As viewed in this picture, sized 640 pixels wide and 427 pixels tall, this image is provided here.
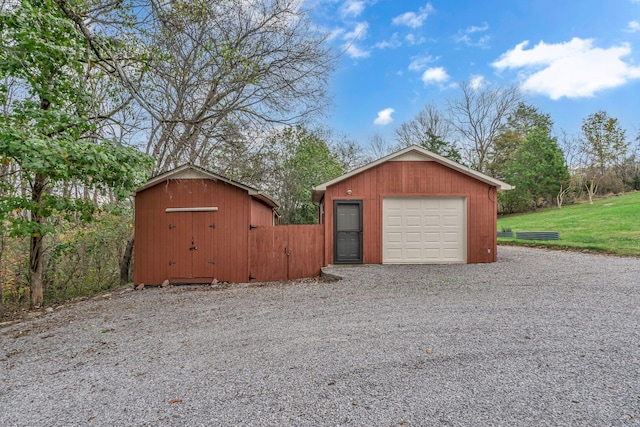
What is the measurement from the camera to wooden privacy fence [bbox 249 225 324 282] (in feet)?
30.5

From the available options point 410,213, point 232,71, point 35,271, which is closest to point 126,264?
point 35,271

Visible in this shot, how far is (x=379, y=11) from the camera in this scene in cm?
965

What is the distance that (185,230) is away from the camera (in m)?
8.93

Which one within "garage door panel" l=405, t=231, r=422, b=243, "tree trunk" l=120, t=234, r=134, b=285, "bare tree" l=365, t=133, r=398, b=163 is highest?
"bare tree" l=365, t=133, r=398, b=163

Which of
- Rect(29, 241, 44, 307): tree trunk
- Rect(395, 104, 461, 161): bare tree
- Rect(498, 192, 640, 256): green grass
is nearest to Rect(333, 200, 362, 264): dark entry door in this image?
Rect(29, 241, 44, 307): tree trunk

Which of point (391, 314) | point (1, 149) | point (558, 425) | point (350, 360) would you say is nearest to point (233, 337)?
point (350, 360)

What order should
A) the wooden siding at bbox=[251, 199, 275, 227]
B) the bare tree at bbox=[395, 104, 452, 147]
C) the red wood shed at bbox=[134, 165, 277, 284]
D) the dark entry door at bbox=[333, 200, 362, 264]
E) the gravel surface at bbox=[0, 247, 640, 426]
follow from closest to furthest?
the gravel surface at bbox=[0, 247, 640, 426] → the red wood shed at bbox=[134, 165, 277, 284] → the dark entry door at bbox=[333, 200, 362, 264] → the wooden siding at bbox=[251, 199, 275, 227] → the bare tree at bbox=[395, 104, 452, 147]

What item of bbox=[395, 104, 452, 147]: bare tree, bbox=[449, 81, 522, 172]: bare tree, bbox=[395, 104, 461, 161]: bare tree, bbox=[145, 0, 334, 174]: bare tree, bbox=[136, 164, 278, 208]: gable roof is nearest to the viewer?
bbox=[145, 0, 334, 174]: bare tree

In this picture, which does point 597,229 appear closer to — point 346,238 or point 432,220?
point 432,220

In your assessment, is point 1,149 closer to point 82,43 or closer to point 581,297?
point 82,43

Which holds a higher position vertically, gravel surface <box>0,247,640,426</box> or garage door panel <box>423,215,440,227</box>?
garage door panel <box>423,215,440,227</box>

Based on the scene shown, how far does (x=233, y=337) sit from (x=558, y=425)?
3197 mm

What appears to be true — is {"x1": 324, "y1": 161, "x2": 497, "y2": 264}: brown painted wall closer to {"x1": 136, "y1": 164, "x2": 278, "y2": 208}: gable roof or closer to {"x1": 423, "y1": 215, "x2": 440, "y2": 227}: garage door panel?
{"x1": 423, "y1": 215, "x2": 440, "y2": 227}: garage door panel

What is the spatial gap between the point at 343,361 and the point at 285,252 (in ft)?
21.1
